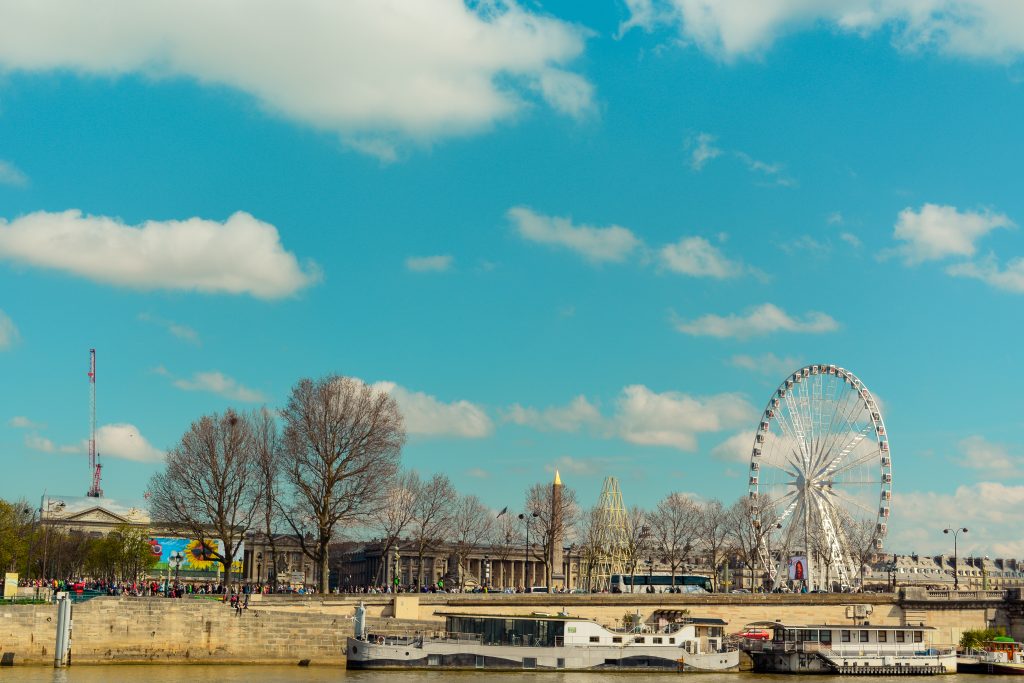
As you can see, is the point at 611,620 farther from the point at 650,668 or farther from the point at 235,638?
the point at 235,638

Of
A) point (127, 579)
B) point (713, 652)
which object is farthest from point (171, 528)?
point (127, 579)

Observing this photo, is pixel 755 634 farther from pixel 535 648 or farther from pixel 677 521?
pixel 677 521

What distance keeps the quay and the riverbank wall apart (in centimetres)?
6

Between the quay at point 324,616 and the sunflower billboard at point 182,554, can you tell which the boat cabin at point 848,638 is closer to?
the quay at point 324,616

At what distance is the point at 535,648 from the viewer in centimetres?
6525

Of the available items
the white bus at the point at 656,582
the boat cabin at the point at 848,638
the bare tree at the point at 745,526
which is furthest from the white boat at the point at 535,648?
the bare tree at the point at 745,526

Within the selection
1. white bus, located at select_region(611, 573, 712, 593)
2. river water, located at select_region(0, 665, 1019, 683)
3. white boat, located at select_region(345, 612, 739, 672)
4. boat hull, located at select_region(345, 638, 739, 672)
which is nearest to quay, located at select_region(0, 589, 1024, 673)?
river water, located at select_region(0, 665, 1019, 683)

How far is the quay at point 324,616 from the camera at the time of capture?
208 ft

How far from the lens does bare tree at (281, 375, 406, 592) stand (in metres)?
78.2

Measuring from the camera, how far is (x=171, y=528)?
79.8 metres

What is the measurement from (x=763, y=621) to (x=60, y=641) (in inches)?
1729

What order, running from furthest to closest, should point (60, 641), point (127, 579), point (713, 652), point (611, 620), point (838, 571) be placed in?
point (127, 579), point (838, 571), point (611, 620), point (713, 652), point (60, 641)

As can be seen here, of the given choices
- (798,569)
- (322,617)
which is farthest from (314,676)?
(798,569)

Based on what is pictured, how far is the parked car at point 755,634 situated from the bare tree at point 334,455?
2571 cm
